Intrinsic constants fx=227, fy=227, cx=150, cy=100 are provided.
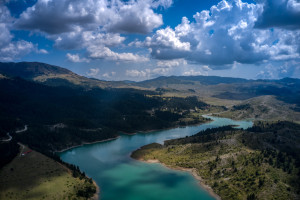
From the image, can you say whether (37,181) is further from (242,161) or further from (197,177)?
(242,161)

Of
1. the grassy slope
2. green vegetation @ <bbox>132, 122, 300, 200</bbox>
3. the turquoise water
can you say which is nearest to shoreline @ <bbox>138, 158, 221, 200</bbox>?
green vegetation @ <bbox>132, 122, 300, 200</bbox>

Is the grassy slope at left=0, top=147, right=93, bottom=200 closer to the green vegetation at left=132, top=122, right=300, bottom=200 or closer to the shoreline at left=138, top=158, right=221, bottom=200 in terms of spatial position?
the shoreline at left=138, top=158, right=221, bottom=200

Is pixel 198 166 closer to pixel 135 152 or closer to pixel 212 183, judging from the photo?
pixel 212 183

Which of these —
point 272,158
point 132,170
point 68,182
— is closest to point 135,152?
point 132,170

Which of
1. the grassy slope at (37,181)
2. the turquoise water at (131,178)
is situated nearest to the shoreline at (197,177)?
the turquoise water at (131,178)

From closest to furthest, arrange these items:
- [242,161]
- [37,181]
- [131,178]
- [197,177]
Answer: [37,181], [131,178], [197,177], [242,161]

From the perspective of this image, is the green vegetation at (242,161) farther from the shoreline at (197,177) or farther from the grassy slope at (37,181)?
the grassy slope at (37,181)

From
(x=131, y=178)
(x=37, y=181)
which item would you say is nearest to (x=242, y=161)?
(x=131, y=178)
